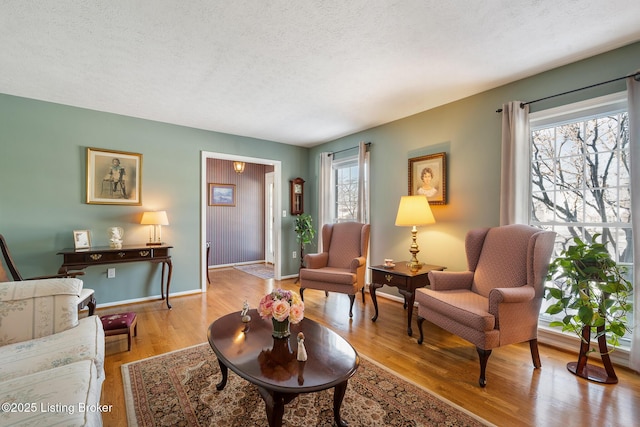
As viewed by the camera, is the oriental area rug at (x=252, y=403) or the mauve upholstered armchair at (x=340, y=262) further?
the mauve upholstered armchair at (x=340, y=262)

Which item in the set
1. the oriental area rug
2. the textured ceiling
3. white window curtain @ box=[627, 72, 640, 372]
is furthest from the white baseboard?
white window curtain @ box=[627, 72, 640, 372]

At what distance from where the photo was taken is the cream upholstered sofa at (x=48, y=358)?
1.09 m

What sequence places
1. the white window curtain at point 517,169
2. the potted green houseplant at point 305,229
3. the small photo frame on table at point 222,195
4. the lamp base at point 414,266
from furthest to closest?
the small photo frame on table at point 222,195 < the potted green houseplant at point 305,229 < the lamp base at point 414,266 < the white window curtain at point 517,169

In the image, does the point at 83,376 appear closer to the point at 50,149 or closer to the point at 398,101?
the point at 50,149

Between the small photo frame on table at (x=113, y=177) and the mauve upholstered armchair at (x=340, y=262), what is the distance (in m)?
2.50

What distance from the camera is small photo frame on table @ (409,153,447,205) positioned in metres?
3.43

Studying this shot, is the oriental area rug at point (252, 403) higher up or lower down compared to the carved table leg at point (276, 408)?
lower down

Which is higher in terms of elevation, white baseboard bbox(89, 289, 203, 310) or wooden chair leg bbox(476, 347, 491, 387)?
wooden chair leg bbox(476, 347, 491, 387)

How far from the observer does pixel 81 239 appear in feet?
11.3

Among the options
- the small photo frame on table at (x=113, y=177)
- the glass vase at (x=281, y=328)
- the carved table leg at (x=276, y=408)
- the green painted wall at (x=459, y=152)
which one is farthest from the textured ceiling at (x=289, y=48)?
the carved table leg at (x=276, y=408)

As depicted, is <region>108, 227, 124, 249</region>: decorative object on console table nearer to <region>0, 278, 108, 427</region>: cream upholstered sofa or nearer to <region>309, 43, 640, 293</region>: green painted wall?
<region>0, 278, 108, 427</region>: cream upholstered sofa

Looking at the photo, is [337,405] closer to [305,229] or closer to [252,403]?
[252,403]

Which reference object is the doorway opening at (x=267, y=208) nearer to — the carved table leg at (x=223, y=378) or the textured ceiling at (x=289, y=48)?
the textured ceiling at (x=289, y=48)

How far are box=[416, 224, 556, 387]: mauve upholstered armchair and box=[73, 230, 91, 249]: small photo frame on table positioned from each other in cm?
381
